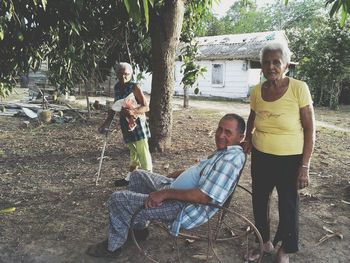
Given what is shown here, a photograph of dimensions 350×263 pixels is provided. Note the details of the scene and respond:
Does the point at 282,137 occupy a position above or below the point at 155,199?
above

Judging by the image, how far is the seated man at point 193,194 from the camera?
2816 millimetres

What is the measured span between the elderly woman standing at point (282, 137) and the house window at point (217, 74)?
20.5 metres

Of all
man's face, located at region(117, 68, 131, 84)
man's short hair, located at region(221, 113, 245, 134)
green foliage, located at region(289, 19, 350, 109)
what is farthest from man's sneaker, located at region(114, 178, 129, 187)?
green foliage, located at region(289, 19, 350, 109)

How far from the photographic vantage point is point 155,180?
3416 mm

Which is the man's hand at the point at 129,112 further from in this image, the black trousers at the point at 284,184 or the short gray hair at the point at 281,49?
the short gray hair at the point at 281,49

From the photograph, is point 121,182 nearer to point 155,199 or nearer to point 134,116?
point 134,116

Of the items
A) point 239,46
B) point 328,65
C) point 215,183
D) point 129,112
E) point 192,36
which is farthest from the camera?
point 239,46

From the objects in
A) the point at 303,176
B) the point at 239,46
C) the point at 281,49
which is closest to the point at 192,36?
the point at 281,49

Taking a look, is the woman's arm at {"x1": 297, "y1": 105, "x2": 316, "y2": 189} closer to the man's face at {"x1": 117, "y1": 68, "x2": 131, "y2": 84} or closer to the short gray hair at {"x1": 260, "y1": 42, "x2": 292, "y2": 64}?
the short gray hair at {"x1": 260, "y1": 42, "x2": 292, "y2": 64}

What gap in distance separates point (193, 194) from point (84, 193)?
2706 mm

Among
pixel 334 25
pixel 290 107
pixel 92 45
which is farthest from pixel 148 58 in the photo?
pixel 334 25

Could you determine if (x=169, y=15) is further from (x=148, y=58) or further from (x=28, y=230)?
(x=28, y=230)

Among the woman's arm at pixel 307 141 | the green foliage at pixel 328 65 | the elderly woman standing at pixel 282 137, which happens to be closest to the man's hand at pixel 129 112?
the elderly woman standing at pixel 282 137

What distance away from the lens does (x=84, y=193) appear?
5102 millimetres
